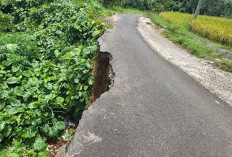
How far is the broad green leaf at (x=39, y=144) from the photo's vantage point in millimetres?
2293

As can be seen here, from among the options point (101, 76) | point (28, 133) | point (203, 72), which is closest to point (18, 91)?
point (28, 133)

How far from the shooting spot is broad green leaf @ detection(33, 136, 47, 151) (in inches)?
90.3

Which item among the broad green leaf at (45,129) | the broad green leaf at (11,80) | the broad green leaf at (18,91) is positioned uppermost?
the broad green leaf at (11,80)

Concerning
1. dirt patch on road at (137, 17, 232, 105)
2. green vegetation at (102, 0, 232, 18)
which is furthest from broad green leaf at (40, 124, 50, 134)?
green vegetation at (102, 0, 232, 18)

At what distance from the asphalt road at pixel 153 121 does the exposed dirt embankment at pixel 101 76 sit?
169mm

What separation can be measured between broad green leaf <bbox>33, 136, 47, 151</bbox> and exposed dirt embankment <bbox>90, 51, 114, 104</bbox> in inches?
43.5

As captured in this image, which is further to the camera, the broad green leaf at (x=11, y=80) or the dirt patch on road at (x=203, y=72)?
the dirt patch on road at (x=203, y=72)

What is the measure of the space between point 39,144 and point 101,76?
1942mm

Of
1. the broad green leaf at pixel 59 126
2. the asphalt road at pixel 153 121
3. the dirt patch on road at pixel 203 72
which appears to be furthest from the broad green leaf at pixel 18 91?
the dirt patch on road at pixel 203 72

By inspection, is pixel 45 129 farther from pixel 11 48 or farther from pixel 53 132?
pixel 11 48

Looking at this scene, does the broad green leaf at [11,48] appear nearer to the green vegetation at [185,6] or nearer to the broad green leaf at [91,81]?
the broad green leaf at [91,81]

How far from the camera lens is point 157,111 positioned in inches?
121

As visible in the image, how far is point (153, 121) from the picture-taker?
2.82 m

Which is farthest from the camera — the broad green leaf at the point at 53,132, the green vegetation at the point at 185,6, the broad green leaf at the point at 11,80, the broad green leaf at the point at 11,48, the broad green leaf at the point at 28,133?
the green vegetation at the point at 185,6
